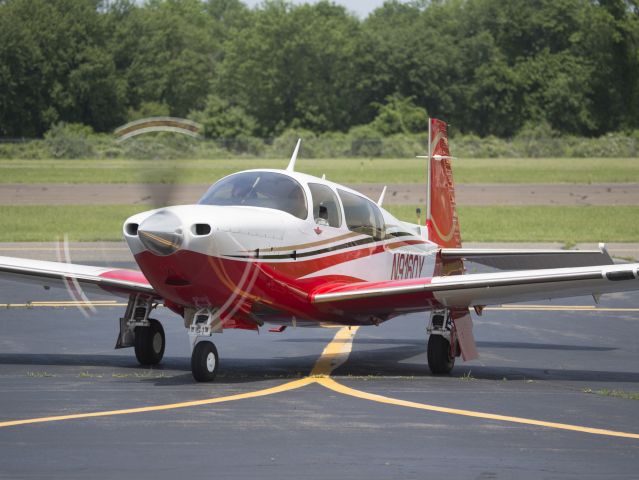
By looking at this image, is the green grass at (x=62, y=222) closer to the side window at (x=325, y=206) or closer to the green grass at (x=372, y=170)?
the green grass at (x=372, y=170)

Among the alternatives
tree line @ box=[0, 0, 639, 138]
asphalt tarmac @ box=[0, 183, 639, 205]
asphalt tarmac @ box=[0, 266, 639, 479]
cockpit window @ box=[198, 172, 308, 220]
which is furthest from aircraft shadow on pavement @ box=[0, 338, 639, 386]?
tree line @ box=[0, 0, 639, 138]

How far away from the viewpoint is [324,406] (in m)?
11.0

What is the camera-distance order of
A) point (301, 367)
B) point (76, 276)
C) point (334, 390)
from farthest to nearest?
point (76, 276)
point (301, 367)
point (334, 390)

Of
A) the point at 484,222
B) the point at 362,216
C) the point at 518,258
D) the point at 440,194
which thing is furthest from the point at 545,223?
the point at 362,216

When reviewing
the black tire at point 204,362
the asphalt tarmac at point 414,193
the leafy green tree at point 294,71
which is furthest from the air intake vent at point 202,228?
the leafy green tree at point 294,71

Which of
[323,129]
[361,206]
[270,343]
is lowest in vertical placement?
[270,343]

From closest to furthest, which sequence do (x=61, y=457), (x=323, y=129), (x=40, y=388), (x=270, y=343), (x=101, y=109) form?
1. (x=61, y=457)
2. (x=40, y=388)
3. (x=270, y=343)
4. (x=101, y=109)
5. (x=323, y=129)

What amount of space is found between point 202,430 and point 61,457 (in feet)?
4.66

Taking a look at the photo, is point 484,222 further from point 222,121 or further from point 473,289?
point 222,121

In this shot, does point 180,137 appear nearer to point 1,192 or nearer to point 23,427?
point 23,427

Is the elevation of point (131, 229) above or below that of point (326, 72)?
below

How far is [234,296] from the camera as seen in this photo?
41.2 feet

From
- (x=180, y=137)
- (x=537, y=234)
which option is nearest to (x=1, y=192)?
(x=537, y=234)

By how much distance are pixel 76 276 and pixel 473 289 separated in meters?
5.00
